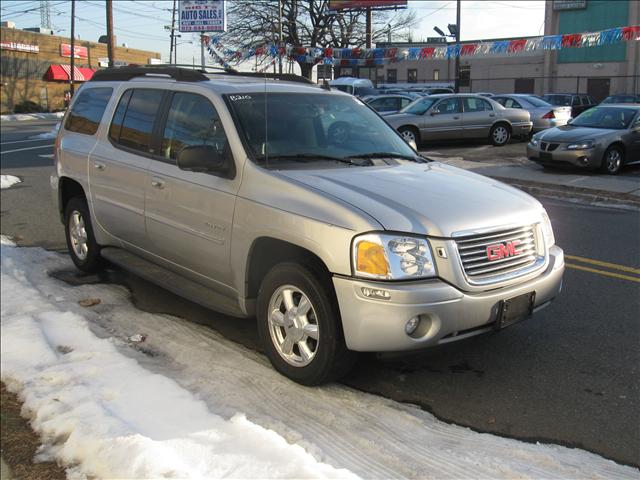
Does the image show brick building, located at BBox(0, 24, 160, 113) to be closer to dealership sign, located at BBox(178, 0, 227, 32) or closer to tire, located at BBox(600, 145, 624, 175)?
dealership sign, located at BBox(178, 0, 227, 32)

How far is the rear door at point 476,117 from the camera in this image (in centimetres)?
1866

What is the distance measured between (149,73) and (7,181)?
823 centimetres

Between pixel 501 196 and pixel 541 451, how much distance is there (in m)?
1.62

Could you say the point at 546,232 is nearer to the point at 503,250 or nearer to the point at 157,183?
the point at 503,250

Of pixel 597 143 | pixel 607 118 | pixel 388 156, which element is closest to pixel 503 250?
pixel 388 156

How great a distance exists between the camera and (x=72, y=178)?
616 centimetres

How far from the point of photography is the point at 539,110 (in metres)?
20.4

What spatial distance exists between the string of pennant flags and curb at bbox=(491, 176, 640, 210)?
26.3 feet

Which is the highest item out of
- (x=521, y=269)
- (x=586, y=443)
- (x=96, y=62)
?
(x=96, y=62)

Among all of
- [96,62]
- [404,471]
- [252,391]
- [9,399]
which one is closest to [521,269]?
[404,471]

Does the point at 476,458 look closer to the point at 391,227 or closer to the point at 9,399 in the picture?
the point at 391,227

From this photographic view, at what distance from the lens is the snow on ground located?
2.92m

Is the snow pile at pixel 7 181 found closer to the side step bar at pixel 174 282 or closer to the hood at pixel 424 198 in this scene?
the side step bar at pixel 174 282

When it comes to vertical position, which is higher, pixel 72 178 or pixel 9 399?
pixel 72 178
